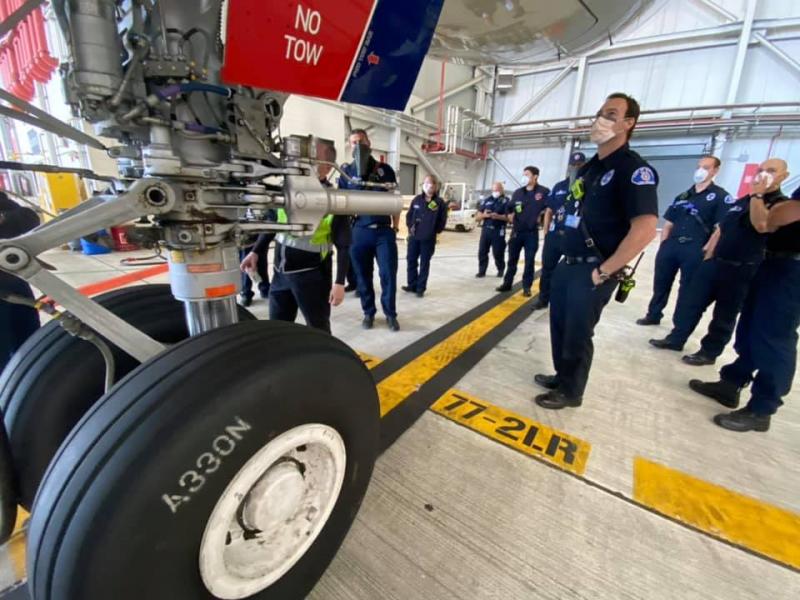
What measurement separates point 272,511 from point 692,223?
14.4 feet

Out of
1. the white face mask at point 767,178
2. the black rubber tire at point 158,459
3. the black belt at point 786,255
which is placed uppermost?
the white face mask at point 767,178

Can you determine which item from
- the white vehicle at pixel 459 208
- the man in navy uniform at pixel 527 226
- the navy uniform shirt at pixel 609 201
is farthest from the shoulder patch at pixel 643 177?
the white vehicle at pixel 459 208

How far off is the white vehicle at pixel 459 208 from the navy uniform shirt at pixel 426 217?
8.20 metres

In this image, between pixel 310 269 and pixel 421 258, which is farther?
pixel 421 258

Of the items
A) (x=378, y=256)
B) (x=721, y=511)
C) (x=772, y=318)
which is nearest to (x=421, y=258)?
(x=378, y=256)

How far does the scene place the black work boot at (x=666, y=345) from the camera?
323cm

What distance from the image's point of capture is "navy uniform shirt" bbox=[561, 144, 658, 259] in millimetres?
1745

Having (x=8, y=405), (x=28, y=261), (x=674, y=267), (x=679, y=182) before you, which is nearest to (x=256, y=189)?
(x=28, y=261)

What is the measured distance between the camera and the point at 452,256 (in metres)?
8.01

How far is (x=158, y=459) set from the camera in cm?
67

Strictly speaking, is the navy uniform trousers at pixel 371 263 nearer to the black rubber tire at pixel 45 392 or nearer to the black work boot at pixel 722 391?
the black rubber tire at pixel 45 392

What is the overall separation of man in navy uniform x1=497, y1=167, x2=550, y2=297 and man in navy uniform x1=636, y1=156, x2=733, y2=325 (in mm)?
1504

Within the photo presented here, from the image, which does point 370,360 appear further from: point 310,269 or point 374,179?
point 374,179

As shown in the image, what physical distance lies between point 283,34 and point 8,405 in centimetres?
130
